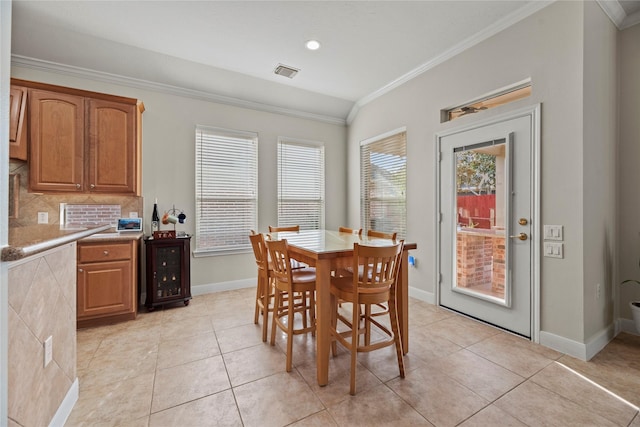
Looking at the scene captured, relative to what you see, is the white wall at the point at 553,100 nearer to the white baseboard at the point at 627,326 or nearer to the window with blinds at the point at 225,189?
the white baseboard at the point at 627,326

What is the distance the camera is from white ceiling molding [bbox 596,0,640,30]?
241 cm

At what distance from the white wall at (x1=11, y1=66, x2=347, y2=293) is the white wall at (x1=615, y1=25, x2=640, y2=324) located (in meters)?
3.88

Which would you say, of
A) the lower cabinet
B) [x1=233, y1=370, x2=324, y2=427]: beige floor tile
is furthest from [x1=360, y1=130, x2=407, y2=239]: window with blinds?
the lower cabinet

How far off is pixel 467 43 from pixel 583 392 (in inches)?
131

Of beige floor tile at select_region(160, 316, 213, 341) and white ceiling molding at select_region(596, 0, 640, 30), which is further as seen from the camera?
beige floor tile at select_region(160, 316, 213, 341)

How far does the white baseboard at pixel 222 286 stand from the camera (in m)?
3.89

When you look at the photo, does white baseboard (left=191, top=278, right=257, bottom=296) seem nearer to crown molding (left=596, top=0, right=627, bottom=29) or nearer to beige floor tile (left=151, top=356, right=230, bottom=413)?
beige floor tile (left=151, top=356, right=230, bottom=413)

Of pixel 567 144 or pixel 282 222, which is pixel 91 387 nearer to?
pixel 282 222

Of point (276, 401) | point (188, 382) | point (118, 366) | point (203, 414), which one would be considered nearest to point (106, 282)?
Answer: point (118, 366)

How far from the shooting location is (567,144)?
2312 mm

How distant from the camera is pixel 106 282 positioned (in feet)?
9.52

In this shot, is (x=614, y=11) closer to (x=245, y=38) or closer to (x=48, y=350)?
(x=245, y=38)

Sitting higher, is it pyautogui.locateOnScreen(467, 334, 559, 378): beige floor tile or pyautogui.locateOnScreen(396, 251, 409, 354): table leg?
pyautogui.locateOnScreen(396, 251, 409, 354): table leg

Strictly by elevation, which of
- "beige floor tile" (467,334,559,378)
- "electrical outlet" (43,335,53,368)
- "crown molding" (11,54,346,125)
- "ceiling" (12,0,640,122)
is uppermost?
"ceiling" (12,0,640,122)
